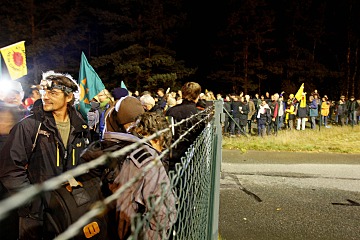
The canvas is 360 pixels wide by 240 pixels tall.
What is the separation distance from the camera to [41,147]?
2549 millimetres

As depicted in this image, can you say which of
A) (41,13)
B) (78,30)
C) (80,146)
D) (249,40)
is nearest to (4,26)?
(41,13)

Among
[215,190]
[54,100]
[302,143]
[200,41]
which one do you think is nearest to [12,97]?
[54,100]

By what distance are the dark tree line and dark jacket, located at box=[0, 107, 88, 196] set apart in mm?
24462

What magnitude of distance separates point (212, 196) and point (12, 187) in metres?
1.67

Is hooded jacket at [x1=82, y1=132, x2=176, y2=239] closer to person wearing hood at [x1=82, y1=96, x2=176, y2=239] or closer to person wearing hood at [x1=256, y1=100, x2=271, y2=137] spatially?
person wearing hood at [x1=82, y1=96, x2=176, y2=239]

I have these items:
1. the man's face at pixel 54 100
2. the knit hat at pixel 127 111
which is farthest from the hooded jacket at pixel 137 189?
the man's face at pixel 54 100

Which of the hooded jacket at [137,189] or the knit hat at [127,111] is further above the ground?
the knit hat at [127,111]

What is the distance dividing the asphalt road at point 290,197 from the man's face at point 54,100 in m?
2.97

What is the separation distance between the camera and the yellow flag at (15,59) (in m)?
8.04

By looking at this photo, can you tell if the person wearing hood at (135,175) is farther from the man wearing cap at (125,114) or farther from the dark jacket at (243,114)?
the dark jacket at (243,114)

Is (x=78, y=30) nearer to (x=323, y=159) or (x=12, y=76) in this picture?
(x=12, y=76)

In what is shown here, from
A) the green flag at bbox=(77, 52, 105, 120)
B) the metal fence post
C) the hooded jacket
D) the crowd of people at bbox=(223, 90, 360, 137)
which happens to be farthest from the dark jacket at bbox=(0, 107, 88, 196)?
the crowd of people at bbox=(223, 90, 360, 137)

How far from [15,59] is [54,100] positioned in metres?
6.31

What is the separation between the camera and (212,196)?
10.2 ft
